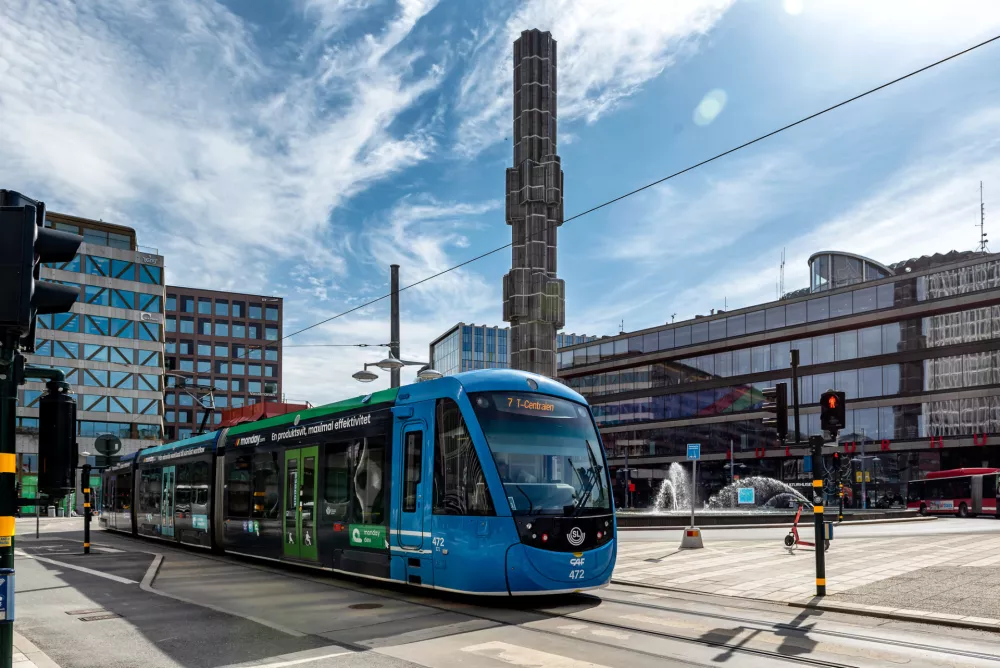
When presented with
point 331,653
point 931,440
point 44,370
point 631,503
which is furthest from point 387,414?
point 631,503

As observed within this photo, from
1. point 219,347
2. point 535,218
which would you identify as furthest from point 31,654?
point 219,347

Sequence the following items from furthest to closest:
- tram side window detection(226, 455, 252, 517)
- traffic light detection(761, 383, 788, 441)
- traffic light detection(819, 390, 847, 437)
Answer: tram side window detection(226, 455, 252, 517) < traffic light detection(761, 383, 788, 441) < traffic light detection(819, 390, 847, 437)

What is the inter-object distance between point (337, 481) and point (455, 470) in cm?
361

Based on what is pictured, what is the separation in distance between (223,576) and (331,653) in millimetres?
8208

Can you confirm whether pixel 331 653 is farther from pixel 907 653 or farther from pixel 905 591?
pixel 905 591

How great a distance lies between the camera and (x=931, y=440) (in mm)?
58812

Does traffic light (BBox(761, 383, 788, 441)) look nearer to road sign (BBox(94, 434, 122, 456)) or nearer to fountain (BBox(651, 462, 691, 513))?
road sign (BBox(94, 434, 122, 456))

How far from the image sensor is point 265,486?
1742 cm

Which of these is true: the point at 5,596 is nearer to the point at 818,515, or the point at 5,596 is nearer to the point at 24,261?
the point at 24,261

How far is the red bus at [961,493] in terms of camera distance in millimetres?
46875

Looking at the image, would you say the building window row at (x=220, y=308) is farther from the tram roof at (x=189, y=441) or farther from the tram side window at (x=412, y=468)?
the tram side window at (x=412, y=468)

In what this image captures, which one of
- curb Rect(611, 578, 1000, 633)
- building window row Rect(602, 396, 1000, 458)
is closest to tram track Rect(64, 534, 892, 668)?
curb Rect(611, 578, 1000, 633)

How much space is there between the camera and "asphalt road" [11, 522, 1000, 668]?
835 centimetres

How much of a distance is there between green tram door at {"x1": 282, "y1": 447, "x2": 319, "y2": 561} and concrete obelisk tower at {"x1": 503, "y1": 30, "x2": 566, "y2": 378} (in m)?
16.4
